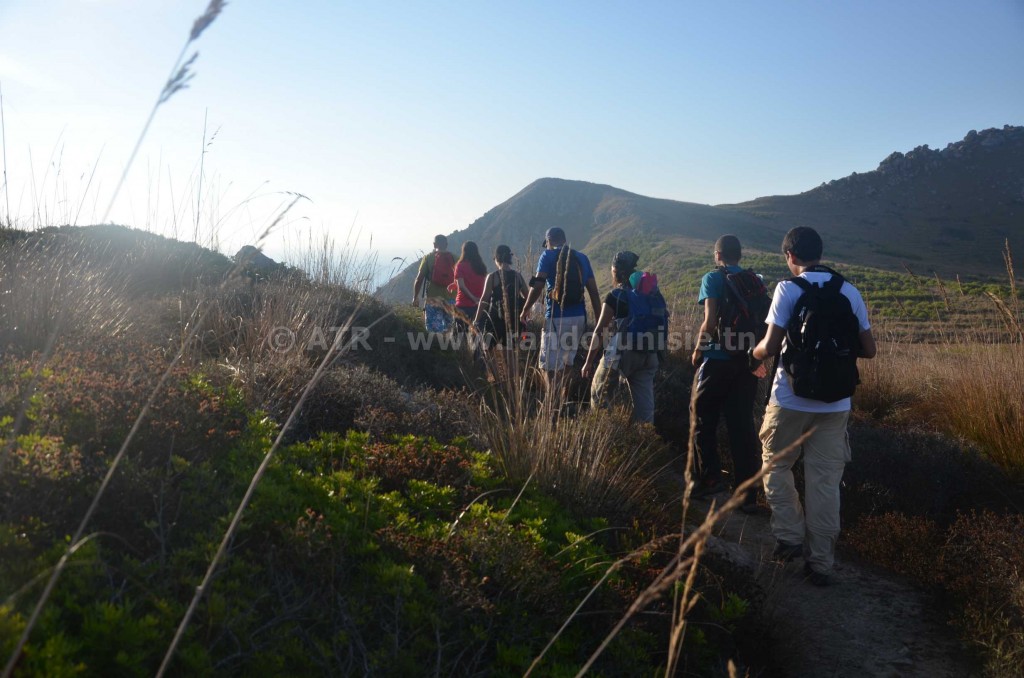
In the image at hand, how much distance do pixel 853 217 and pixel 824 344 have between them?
108 metres

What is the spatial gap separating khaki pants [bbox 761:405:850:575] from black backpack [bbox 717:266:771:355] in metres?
0.96

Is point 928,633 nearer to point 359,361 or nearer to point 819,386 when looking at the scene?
point 819,386

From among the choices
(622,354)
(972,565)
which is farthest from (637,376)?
(972,565)

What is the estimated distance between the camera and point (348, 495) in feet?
10.2

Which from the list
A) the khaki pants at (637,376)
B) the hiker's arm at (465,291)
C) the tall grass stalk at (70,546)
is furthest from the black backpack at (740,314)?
the tall grass stalk at (70,546)

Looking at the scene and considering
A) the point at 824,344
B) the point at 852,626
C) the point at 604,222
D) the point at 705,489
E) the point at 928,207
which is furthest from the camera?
the point at 928,207

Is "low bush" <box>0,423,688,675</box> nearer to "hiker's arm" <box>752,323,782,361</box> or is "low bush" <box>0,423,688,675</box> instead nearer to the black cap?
"hiker's arm" <box>752,323,782,361</box>

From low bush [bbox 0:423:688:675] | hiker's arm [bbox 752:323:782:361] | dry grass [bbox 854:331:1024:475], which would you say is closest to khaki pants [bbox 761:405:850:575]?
hiker's arm [bbox 752:323:782:361]

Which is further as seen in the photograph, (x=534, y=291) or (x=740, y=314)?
(x=534, y=291)

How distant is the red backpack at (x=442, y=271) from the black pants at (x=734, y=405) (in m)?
4.39

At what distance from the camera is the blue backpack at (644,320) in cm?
601

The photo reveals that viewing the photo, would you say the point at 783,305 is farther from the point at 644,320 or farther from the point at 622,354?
the point at 622,354

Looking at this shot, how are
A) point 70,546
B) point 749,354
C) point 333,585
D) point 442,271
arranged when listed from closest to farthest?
1. point 70,546
2. point 333,585
3. point 749,354
4. point 442,271

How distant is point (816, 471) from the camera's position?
4062mm
